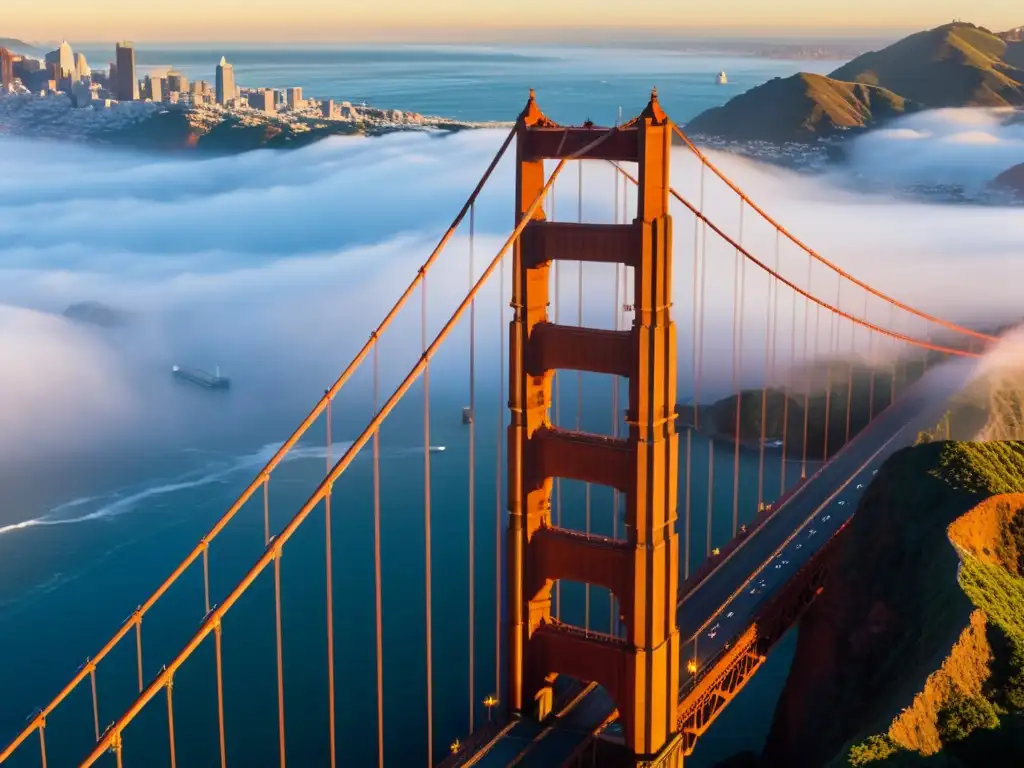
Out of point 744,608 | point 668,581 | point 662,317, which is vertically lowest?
point 744,608

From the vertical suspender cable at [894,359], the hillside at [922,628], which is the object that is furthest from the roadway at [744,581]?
the vertical suspender cable at [894,359]

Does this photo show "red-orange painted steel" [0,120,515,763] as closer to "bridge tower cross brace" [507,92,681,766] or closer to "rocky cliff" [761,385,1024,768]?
"bridge tower cross brace" [507,92,681,766]

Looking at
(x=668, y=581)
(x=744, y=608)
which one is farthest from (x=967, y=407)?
(x=668, y=581)

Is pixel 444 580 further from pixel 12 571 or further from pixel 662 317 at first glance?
pixel 662 317

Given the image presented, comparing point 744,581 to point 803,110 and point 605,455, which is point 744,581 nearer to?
point 605,455

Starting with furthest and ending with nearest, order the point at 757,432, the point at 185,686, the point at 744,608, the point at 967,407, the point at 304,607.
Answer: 1. the point at 757,432
2. the point at 967,407
3. the point at 304,607
4. the point at 185,686
5. the point at 744,608

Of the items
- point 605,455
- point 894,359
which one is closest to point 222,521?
point 605,455

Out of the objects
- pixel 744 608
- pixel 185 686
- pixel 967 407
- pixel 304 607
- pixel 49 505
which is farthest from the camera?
pixel 49 505
